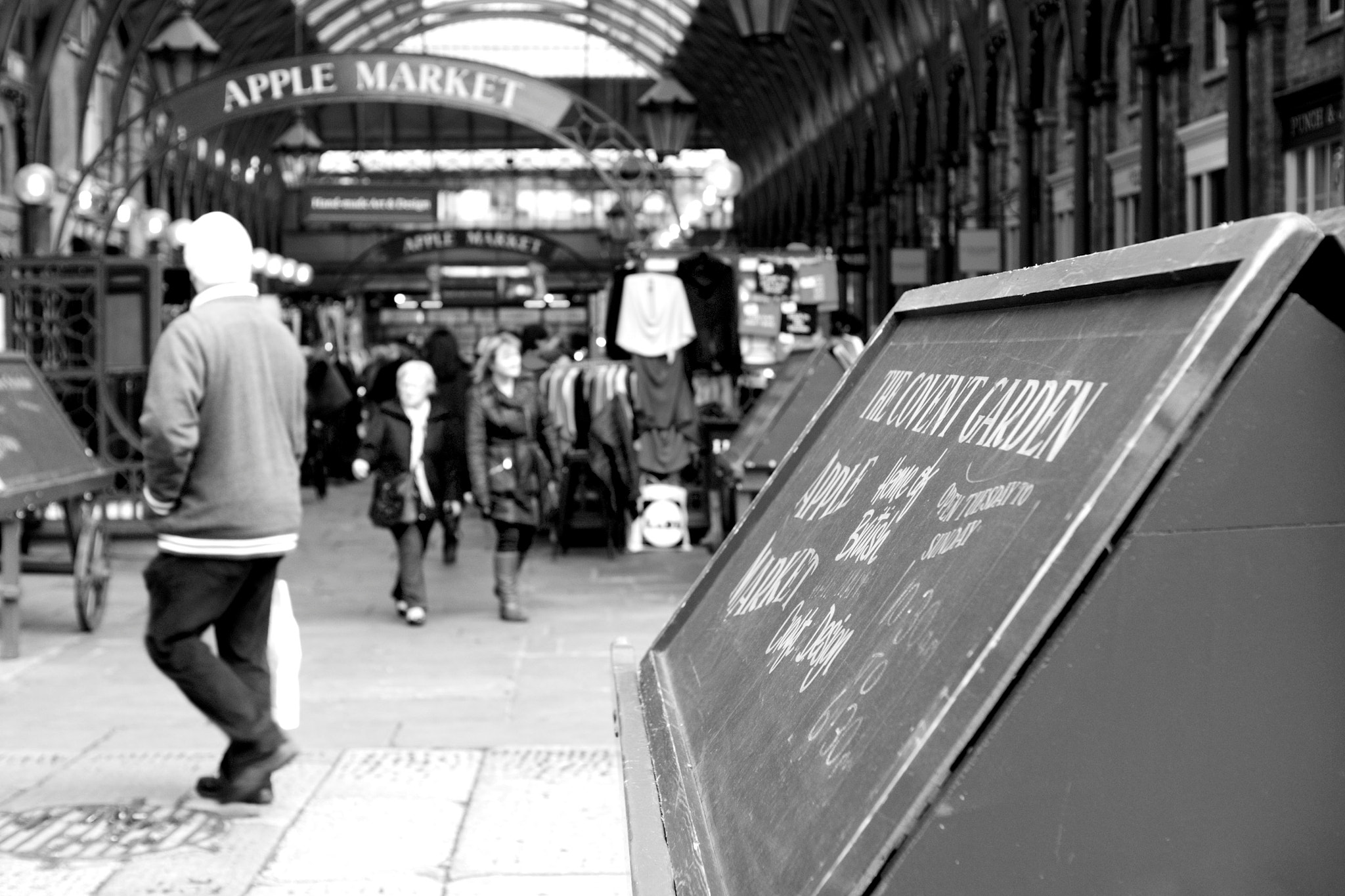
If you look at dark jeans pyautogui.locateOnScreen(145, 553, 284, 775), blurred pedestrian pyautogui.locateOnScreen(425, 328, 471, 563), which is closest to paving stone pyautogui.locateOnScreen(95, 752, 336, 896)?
dark jeans pyautogui.locateOnScreen(145, 553, 284, 775)

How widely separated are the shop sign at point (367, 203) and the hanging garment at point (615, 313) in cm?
1344

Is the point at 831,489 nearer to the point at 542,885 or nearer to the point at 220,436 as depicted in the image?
the point at 542,885

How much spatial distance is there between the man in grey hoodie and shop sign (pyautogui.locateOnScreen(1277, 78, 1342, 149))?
9400mm

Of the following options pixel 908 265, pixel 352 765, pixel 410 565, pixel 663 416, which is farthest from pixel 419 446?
pixel 908 265

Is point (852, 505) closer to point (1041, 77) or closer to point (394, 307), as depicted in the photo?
point (1041, 77)

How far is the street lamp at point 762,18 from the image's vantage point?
10.5 meters

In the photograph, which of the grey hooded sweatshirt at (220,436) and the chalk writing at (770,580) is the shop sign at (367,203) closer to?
the grey hooded sweatshirt at (220,436)

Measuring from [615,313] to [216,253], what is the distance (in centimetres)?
760

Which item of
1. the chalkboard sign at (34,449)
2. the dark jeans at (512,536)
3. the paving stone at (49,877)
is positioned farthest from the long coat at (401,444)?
the paving stone at (49,877)

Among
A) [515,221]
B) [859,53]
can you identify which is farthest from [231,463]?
[515,221]

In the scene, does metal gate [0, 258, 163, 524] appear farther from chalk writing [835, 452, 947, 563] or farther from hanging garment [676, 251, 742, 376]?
chalk writing [835, 452, 947, 563]

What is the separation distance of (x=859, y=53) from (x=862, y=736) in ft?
94.8

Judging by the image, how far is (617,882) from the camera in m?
4.53

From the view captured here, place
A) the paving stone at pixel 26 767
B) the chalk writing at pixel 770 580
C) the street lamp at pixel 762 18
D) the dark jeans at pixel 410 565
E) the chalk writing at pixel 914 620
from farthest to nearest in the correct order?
1. the street lamp at pixel 762 18
2. the dark jeans at pixel 410 565
3. the paving stone at pixel 26 767
4. the chalk writing at pixel 770 580
5. the chalk writing at pixel 914 620
